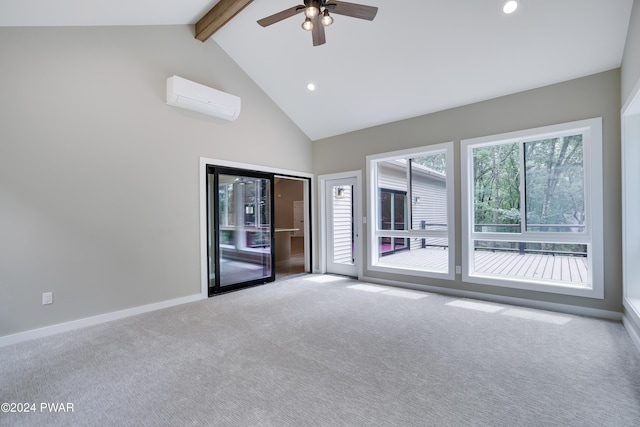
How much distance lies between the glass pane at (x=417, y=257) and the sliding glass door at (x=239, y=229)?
81.3 inches

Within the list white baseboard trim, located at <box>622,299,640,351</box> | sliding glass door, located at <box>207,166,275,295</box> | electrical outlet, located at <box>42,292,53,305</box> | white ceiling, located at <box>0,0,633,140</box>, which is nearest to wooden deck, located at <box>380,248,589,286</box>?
white baseboard trim, located at <box>622,299,640,351</box>

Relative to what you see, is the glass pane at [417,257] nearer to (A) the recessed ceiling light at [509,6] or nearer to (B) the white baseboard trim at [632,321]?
(B) the white baseboard trim at [632,321]

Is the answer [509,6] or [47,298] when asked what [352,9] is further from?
[47,298]

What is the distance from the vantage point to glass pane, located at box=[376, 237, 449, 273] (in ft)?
15.5

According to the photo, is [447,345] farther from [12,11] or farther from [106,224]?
[12,11]

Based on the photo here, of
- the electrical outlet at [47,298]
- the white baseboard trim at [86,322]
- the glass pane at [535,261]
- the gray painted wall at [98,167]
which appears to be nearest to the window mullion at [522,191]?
the glass pane at [535,261]

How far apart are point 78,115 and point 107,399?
297 centimetres

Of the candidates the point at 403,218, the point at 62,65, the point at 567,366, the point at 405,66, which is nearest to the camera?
the point at 567,366

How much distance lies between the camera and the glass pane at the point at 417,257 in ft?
15.5

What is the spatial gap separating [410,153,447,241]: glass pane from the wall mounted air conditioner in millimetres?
3057

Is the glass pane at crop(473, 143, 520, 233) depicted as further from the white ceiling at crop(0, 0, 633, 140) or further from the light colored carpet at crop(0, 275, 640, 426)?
the light colored carpet at crop(0, 275, 640, 426)

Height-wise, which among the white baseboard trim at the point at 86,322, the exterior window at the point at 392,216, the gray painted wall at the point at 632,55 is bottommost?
the white baseboard trim at the point at 86,322

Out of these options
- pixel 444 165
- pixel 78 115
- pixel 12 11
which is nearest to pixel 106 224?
pixel 78 115

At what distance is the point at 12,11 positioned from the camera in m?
2.78
